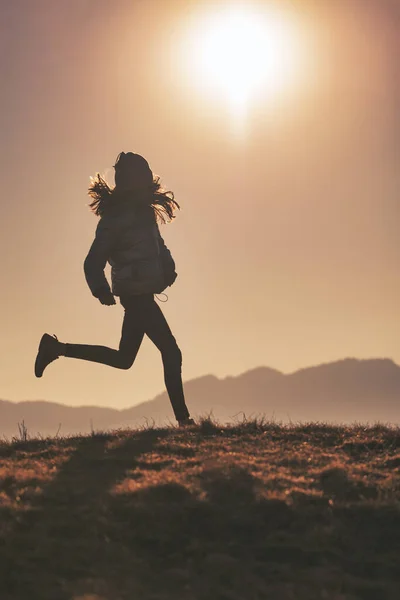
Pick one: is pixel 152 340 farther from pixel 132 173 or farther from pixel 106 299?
pixel 132 173

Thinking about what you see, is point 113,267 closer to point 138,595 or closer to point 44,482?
point 44,482

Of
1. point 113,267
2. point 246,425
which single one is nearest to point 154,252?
point 113,267

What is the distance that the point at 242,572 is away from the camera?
5.17 metres

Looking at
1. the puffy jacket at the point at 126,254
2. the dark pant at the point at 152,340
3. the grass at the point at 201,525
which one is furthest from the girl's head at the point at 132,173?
the grass at the point at 201,525

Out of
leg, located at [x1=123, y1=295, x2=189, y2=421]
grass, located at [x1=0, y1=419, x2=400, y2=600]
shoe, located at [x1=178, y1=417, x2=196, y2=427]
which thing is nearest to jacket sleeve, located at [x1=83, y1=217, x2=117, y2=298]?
leg, located at [x1=123, y1=295, x2=189, y2=421]

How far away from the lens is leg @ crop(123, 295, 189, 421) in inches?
434

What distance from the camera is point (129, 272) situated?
10961 millimetres

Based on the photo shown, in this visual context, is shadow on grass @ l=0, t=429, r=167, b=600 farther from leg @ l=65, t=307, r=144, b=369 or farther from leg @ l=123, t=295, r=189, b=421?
leg @ l=123, t=295, r=189, b=421

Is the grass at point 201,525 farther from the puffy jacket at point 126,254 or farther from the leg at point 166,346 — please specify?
the puffy jacket at point 126,254

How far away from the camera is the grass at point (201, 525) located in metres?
5.01

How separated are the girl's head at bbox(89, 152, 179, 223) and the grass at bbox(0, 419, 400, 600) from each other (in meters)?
4.17

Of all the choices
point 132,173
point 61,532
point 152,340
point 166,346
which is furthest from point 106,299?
point 61,532

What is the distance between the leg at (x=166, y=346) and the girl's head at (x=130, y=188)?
1.46 m

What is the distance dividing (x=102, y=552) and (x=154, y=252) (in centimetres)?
620
